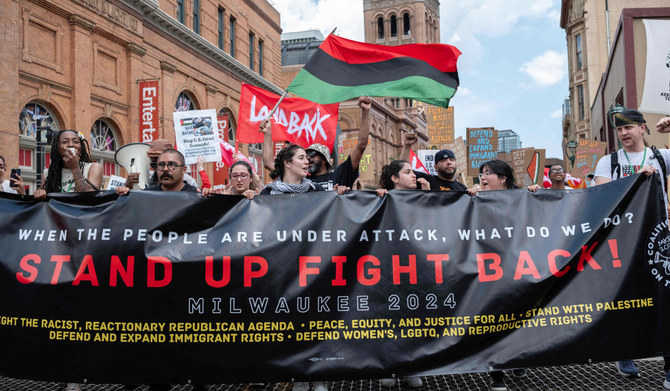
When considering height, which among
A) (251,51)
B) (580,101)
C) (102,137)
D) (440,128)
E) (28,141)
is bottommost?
(28,141)

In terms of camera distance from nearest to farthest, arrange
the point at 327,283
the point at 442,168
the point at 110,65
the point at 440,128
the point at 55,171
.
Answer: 1. the point at 327,283
2. the point at 55,171
3. the point at 442,168
4. the point at 110,65
5. the point at 440,128

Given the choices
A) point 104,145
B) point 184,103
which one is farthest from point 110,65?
point 184,103

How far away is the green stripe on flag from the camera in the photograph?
19.7ft

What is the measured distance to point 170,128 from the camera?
2372 centimetres

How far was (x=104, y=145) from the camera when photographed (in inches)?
817

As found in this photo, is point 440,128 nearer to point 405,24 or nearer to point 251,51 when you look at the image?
point 251,51

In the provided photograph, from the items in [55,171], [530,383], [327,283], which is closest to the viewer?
[327,283]

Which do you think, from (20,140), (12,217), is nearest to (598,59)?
(20,140)

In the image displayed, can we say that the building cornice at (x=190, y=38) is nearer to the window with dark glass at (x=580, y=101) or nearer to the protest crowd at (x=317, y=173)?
the protest crowd at (x=317, y=173)

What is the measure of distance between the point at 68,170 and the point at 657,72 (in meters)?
6.04

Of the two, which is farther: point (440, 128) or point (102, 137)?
point (440, 128)

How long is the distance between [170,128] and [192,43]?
4.68 m

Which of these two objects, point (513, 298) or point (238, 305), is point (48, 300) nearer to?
point (238, 305)

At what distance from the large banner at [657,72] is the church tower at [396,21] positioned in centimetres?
9149
